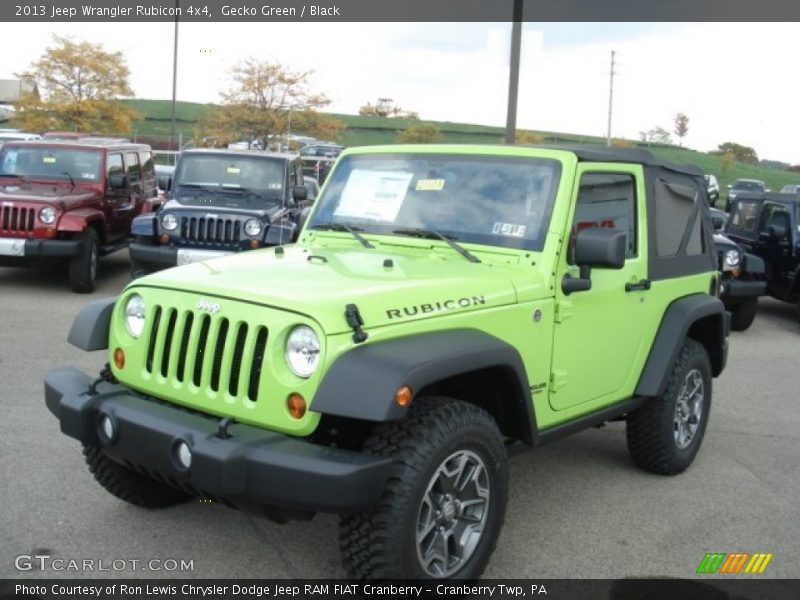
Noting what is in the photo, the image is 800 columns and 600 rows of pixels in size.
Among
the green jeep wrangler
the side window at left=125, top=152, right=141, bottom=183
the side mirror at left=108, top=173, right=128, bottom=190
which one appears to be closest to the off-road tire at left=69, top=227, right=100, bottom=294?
the side mirror at left=108, top=173, right=128, bottom=190

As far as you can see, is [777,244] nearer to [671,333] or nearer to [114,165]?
[671,333]

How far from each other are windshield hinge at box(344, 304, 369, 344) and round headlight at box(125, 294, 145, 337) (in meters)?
0.99

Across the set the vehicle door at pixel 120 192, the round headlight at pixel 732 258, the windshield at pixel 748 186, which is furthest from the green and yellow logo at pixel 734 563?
the windshield at pixel 748 186

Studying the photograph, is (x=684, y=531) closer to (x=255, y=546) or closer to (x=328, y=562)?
(x=328, y=562)

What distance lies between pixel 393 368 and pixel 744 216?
10.1 m

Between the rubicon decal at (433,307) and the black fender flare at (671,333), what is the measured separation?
1485mm

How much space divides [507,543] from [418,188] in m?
1.80

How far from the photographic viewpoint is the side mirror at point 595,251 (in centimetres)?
382

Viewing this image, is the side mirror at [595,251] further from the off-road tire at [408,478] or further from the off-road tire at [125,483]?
the off-road tire at [125,483]

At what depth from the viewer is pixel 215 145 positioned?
2942 centimetres

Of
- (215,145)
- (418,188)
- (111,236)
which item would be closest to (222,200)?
(111,236)

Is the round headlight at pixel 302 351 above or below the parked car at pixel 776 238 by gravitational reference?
below

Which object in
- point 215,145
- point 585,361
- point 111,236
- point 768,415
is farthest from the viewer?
point 215,145

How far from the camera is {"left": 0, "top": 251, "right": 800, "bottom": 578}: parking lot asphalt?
3.80 metres
